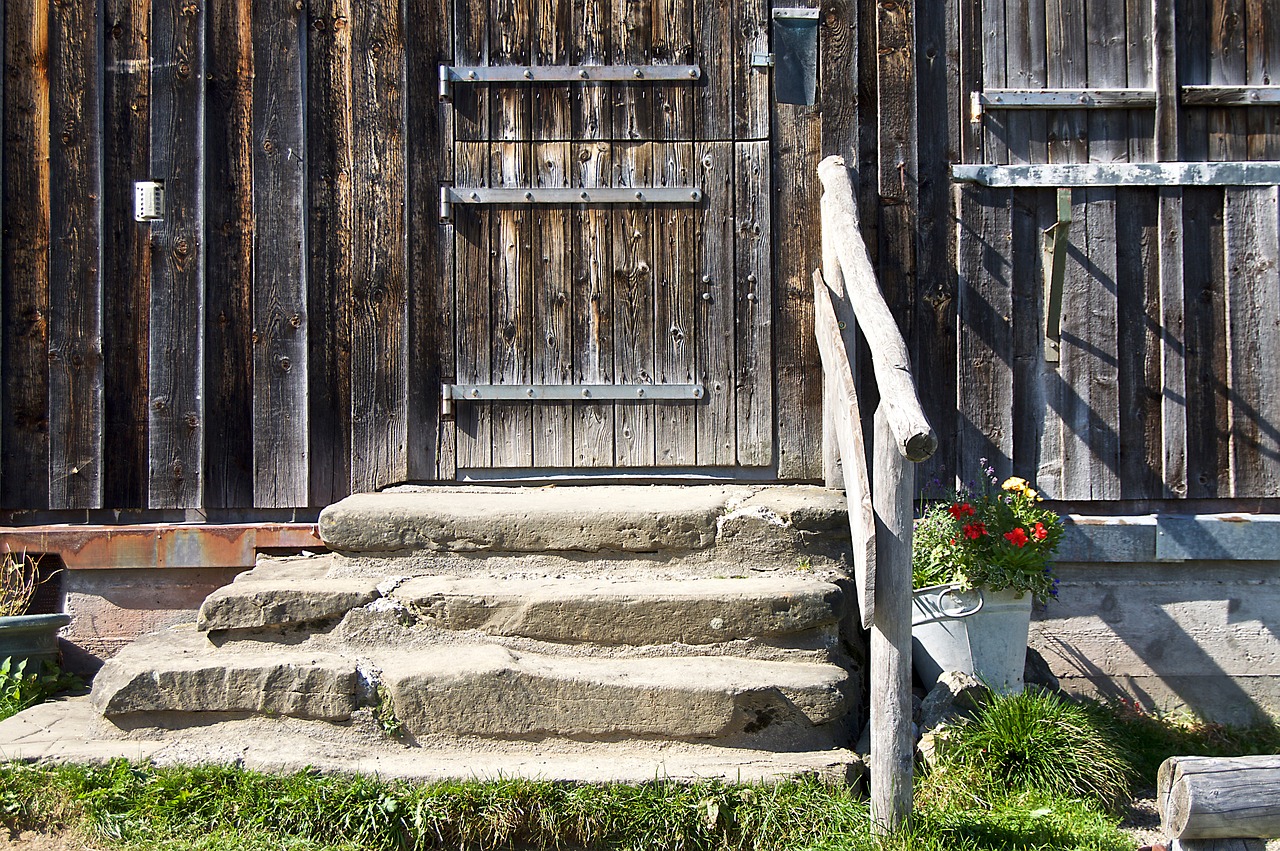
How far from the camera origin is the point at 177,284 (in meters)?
3.95

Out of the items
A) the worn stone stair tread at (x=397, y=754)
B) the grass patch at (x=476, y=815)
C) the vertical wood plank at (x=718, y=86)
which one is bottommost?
the grass patch at (x=476, y=815)

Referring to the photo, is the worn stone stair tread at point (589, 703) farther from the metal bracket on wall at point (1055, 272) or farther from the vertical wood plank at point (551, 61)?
the vertical wood plank at point (551, 61)

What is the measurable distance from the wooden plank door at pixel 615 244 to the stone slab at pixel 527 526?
54 centimetres

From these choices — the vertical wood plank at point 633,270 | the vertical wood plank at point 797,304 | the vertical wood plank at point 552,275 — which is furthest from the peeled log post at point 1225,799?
the vertical wood plank at point 552,275

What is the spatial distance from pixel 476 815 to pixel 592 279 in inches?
81.4

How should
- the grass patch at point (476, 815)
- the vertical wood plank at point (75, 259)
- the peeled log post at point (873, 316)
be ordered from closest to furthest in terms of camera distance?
the peeled log post at point (873, 316) → the grass patch at point (476, 815) → the vertical wood plank at point (75, 259)

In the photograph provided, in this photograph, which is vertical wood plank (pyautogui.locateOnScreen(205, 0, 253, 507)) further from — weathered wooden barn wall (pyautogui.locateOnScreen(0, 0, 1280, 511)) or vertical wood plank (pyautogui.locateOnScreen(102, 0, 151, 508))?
vertical wood plank (pyautogui.locateOnScreen(102, 0, 151, 508))

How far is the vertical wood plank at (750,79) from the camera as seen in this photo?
393 centimetres

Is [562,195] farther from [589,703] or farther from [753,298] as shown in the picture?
[589,703]

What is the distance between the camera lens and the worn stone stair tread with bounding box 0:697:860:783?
2748 mm

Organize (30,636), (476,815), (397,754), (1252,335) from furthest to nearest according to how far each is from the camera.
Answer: (1252,335) → (30,636) → (397,754) → (476,815)

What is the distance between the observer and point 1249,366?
3.84 meters

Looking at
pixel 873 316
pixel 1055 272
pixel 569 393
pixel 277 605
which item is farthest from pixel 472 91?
pixel 1055 272

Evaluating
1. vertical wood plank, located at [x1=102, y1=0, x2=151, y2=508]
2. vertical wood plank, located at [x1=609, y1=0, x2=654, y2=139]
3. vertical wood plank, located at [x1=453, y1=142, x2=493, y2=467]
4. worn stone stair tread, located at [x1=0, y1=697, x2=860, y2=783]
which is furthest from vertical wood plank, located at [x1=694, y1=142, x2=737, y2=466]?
vertical wood plank, located at [x1=102, y1=0, x2=151, y2=508]
